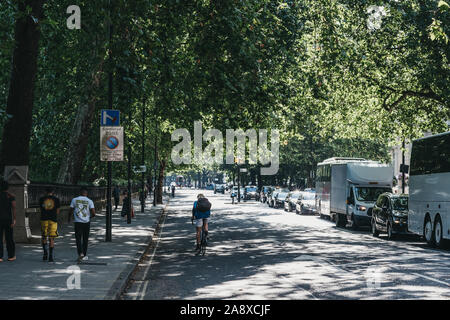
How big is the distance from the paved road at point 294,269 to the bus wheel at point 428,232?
29 centimetres

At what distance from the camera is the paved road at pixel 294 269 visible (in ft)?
36.8

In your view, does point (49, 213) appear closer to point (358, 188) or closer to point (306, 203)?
point (358, 188)

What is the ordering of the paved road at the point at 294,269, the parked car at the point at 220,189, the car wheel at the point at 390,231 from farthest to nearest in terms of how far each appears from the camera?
the parked car at the point at 220,189
the car wheel at the point at 390,231
the paved road at the point at 294,269

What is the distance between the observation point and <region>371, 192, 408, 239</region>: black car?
81.1 ft

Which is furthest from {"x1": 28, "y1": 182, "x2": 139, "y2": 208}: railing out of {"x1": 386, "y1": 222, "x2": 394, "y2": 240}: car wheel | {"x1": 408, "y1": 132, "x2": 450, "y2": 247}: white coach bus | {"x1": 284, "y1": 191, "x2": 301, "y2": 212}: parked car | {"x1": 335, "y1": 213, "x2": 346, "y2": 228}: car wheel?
{"x1": 284, "y1": 191, "x2": 301, "y2": 212}: parked car

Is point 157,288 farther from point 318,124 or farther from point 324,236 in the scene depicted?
point 318,124

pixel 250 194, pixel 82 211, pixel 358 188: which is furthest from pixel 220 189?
pixel 82 211

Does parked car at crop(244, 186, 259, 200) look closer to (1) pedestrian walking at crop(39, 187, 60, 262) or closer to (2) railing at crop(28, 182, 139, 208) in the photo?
(2) railing at crop(28, 182, 139, 208)

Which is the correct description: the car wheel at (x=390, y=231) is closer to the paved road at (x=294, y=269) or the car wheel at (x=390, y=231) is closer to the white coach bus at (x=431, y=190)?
the paved road at (x=294, y=269)

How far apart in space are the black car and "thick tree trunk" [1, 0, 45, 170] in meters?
13.0

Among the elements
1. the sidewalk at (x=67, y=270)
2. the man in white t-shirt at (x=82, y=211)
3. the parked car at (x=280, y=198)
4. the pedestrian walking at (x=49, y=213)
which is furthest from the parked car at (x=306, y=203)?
the pedestrian walking at (x=49, y=213)

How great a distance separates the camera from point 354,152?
67.4 metres
